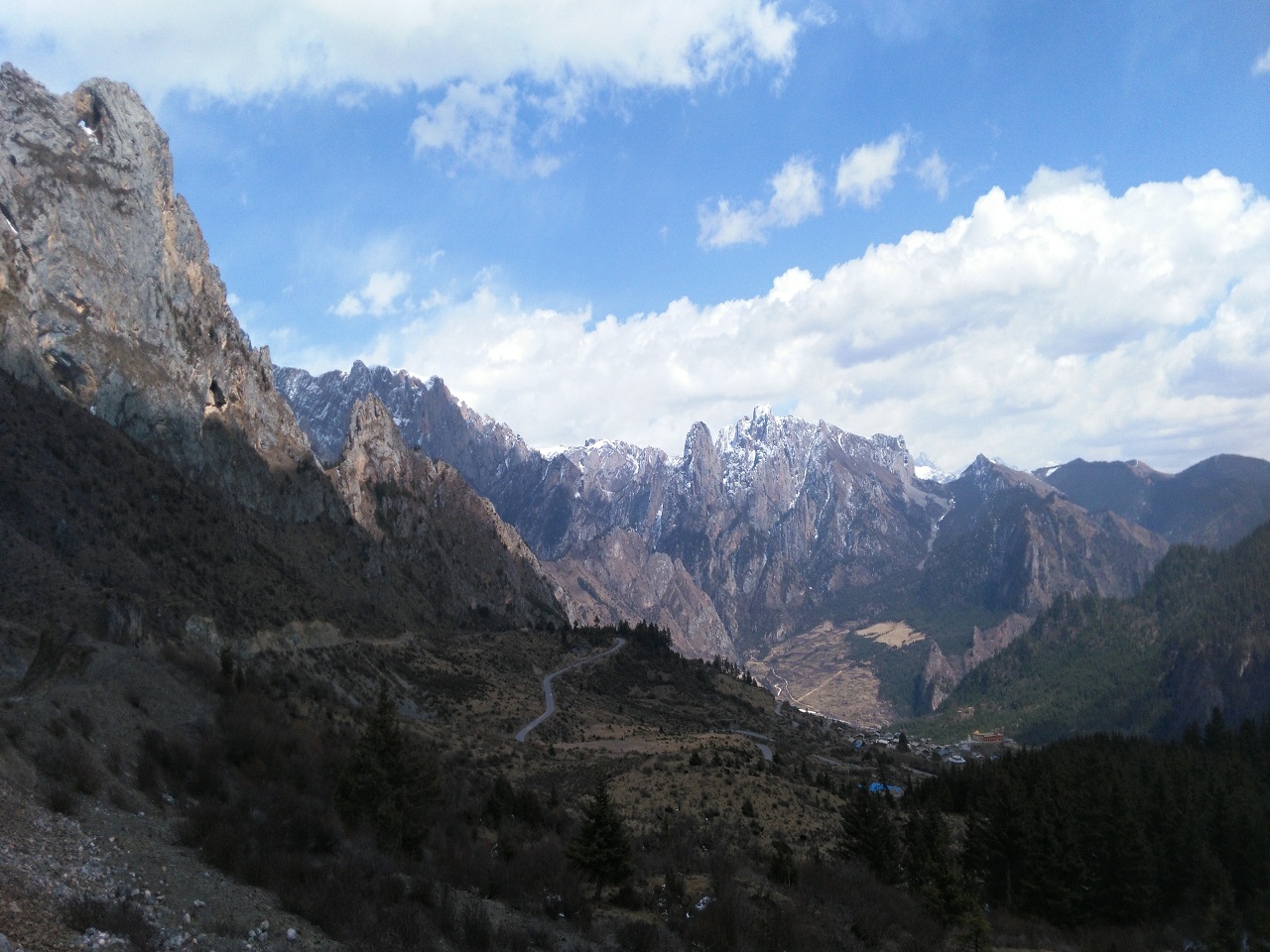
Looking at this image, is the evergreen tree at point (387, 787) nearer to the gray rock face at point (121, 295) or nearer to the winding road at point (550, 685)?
the winding road at point (550, 685)

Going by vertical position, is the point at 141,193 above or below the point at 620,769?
above

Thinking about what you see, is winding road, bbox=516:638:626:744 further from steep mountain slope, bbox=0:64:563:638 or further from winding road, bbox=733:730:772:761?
steep mountain slope, bbox=0:64:563:638

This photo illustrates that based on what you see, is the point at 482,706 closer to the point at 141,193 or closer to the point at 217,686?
the point at 217,686

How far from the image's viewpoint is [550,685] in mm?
124125

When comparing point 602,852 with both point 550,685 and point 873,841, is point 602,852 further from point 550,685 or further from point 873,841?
point 550,685

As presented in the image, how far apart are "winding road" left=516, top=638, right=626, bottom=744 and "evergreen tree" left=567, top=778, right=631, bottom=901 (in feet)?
175

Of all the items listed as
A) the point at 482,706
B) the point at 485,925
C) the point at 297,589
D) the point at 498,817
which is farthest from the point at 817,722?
the point at 485,925

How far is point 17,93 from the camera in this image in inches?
4719

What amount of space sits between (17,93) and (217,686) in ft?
440

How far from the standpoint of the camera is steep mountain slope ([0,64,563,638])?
340 ft

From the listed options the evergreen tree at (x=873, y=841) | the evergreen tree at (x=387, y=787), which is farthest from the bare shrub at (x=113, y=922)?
the evergreen tree at (x=873, y=841)

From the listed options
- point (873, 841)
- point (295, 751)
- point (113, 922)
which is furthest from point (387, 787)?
point (873, 841)

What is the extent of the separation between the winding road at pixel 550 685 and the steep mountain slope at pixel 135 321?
3145 cm

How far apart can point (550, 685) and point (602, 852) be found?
103 m
